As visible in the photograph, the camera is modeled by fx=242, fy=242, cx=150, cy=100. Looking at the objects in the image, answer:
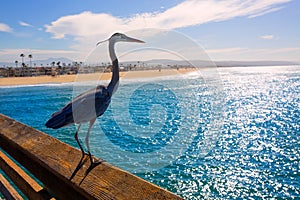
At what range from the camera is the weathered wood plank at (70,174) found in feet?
3.27

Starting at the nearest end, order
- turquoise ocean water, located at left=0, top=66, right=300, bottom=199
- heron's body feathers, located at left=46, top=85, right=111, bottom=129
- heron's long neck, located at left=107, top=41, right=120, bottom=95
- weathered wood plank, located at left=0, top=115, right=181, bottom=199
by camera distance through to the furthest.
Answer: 1. weathered wood plank, located at left=0, top=115, right=181, bottom=199
2. heron's body feathers, located at left=46, top=85, right=111, bottom=129
3. heron's long neck, located at left=107, top=41, right=120, bottom=95
4. turquoise ocean water, located at left=0, top=66, right=300, bottom=199

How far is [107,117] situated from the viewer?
15648mm

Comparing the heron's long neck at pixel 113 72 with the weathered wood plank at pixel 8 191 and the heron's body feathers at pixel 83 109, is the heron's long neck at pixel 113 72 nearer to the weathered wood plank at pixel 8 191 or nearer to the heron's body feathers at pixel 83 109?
the heron's body feathers at pixel 83 109

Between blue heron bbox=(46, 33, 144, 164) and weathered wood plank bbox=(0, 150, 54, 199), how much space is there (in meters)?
0.34

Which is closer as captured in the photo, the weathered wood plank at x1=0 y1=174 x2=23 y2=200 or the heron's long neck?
the heron's long neck

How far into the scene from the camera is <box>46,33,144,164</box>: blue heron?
1.60 metres

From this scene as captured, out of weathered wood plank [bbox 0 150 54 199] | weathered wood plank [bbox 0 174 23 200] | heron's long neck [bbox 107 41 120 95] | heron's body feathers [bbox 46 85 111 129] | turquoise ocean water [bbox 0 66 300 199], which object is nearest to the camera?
weathered wood plank [bbox 0 150 54 199]

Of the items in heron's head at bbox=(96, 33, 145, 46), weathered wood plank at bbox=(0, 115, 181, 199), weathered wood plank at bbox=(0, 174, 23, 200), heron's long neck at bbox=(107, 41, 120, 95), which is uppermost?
heron's head at bbox=(96, 33, 145, 46)

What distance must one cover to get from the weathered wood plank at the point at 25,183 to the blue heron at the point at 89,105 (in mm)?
335

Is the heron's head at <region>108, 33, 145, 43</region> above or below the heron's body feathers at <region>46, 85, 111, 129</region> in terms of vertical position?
above

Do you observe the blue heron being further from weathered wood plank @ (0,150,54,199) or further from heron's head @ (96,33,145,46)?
weathered wood plank @ (0,150,54,199)

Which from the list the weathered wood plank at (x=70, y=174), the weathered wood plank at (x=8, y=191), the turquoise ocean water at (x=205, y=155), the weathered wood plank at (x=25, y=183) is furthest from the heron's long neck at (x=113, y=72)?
the turquoise ocean water at (x=205, y=155)

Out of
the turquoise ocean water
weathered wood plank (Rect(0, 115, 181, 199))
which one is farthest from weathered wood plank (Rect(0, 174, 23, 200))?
the turquoise ocean water

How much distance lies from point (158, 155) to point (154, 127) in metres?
4.60
